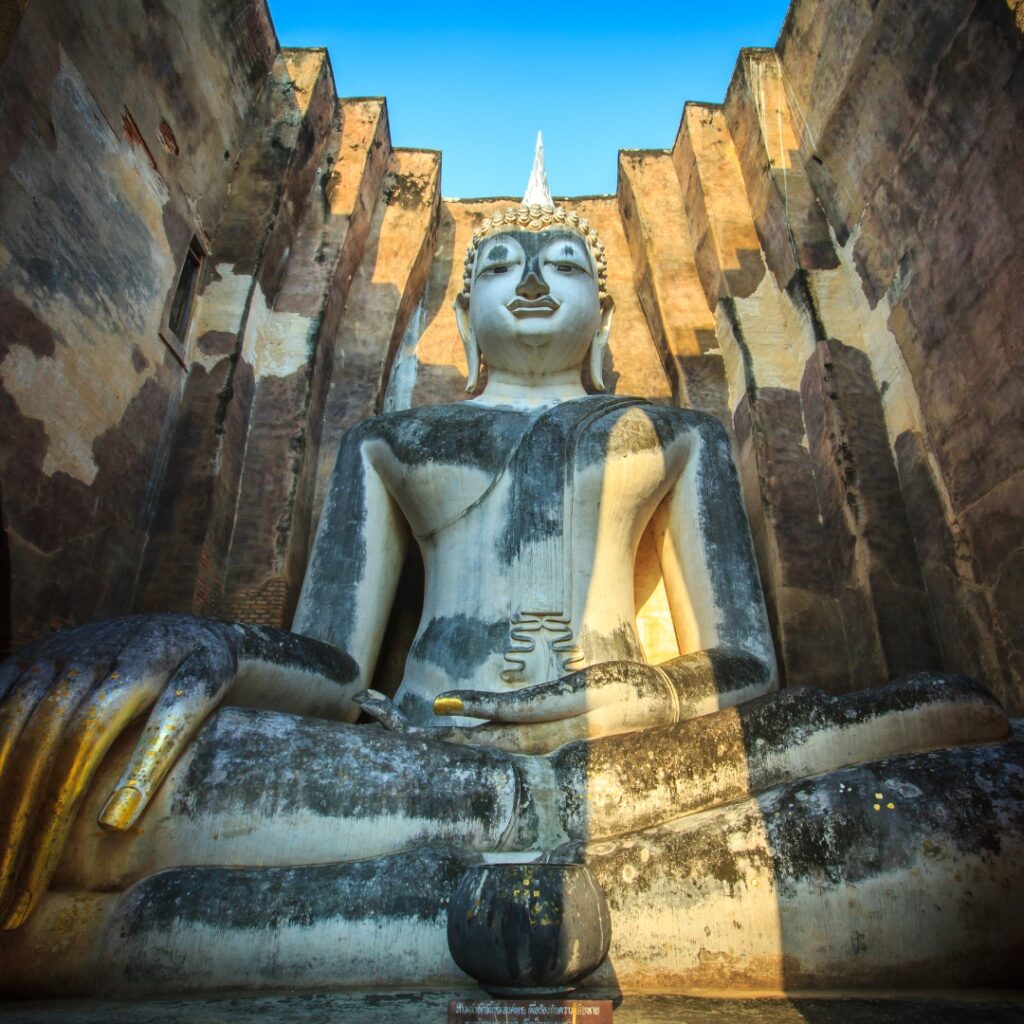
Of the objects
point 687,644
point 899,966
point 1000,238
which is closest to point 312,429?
point 687,644

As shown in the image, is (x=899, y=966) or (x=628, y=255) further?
(x=628, y=255)

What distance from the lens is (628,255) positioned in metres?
7.04

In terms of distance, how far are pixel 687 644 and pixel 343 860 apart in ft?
6.61

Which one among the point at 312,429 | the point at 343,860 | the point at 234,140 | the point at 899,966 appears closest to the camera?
the point at 899,966

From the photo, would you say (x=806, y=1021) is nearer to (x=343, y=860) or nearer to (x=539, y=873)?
(x=539, y=873)

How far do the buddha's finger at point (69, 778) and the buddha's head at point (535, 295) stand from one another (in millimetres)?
2992

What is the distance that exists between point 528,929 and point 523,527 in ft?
8.04

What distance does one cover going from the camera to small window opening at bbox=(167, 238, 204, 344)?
206 inches

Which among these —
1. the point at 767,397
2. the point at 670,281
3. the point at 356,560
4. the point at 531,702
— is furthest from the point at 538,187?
the point at 531,702

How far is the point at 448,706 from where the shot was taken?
297cm

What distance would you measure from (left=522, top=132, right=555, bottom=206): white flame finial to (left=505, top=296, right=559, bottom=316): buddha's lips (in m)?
0.93

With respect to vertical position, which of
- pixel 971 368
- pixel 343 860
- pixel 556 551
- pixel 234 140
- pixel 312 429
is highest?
pixel 234 140

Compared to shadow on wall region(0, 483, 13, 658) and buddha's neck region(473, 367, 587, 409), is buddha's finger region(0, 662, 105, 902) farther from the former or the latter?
buddha's neck region(473, 367, 587, 409)

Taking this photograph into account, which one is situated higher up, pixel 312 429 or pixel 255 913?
pixel 312 429
